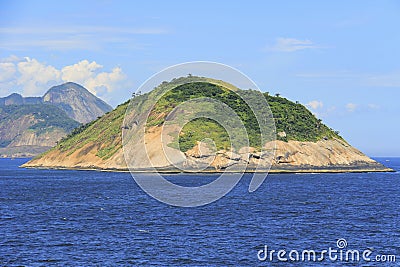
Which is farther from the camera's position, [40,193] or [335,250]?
[40,193]

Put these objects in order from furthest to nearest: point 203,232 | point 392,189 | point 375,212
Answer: point 392,189, point 375,212, point 203,232

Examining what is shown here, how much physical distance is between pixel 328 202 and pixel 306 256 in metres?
57.6

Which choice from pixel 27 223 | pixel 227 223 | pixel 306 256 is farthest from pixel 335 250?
pixel 27 223

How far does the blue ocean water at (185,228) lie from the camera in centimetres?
6694

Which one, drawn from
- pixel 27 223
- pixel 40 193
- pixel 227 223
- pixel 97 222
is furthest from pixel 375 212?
pixel 40 193

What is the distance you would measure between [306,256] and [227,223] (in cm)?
2464

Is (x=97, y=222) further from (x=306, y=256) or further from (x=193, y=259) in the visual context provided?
(x=306, y=256)

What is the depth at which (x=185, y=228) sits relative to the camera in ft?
283

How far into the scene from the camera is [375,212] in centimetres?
10650

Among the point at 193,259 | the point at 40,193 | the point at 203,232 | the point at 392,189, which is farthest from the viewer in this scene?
the point at 392,189

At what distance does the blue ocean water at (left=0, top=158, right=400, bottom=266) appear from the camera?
66.9 metres

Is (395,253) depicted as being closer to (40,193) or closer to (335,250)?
(335,250)

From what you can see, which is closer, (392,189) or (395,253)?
(395,253)

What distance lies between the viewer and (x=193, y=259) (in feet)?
216
